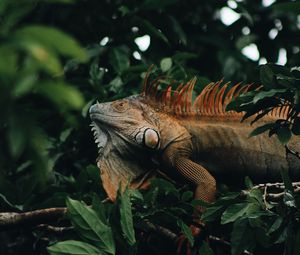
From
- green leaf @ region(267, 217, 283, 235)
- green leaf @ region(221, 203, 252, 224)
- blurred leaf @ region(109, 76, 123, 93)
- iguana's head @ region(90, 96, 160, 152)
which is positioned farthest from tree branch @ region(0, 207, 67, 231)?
blurred leaf @ region(109, 76, 123, 93)

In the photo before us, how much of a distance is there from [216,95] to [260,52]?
2.83 metres

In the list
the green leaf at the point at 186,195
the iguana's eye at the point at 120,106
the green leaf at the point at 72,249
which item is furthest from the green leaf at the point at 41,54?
the iguana's eye at the point at 120,106

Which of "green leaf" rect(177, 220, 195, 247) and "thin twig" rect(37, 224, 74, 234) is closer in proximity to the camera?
"green leaf" rect(177, 220, 195, 247)

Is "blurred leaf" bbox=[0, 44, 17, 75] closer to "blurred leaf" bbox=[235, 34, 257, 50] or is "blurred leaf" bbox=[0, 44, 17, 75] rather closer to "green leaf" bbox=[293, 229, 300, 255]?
"green leaf" bbox=[293, 229, 300, 255]

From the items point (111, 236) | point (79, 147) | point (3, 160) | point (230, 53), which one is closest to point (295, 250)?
point (111, 236)

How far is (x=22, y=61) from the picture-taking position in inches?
74.2

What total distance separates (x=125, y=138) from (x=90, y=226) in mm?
1322

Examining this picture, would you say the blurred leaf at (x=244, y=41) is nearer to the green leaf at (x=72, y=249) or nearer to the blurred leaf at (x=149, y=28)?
the blurred leaf at (x=149, y=28)

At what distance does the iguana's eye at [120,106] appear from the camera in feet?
16.8

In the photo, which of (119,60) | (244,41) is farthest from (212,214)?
(244,41)

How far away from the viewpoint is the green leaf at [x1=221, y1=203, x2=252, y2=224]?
3.83 metres

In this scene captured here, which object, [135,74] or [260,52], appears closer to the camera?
[135,74]

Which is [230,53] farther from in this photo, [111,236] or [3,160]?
[3,160]

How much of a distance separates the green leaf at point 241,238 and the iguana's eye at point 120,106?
5.09 ft
